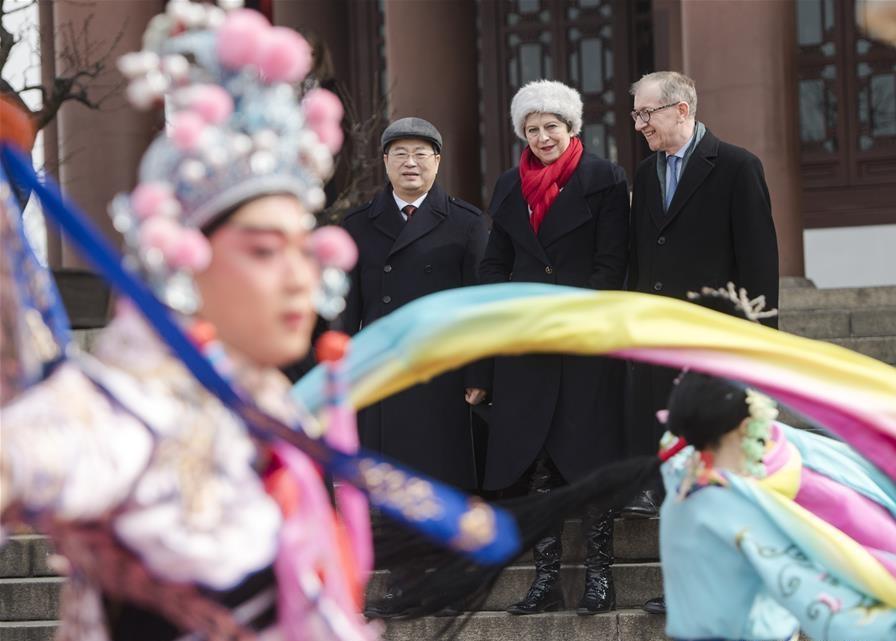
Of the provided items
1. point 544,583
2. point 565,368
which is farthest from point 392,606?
point 565,368

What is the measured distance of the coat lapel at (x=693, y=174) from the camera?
6.71 m

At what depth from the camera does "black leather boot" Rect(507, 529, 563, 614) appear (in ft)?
21.5

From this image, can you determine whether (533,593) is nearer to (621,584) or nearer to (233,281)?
(621,584)

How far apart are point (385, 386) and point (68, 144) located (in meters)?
9.67

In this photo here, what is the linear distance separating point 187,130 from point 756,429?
7.33ft

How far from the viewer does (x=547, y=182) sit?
693 centimetres

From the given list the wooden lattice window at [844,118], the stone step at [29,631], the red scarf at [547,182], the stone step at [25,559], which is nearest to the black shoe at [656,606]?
the red scarf at [547,182]

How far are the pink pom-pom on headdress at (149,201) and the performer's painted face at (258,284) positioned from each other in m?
0.13

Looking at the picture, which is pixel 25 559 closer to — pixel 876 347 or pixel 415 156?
pixel 415 156

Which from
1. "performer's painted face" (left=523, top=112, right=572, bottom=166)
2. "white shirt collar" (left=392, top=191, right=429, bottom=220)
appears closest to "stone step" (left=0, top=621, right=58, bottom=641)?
"white shirt collar" (left=392, top=191, right=429, bottom=220)

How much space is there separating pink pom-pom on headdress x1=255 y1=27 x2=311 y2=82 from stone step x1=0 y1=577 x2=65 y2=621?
4684 millimetres

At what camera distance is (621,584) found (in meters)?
6.96

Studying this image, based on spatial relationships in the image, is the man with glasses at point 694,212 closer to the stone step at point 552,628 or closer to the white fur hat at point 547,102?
the stone step at point 552,628

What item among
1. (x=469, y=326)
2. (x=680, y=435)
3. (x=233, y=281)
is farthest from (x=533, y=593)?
(x=233, y=281)
